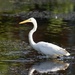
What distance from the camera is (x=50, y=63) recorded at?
42.8 feet

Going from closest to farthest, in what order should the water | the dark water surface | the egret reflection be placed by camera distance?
the dark water surface
the egret reflection
the water

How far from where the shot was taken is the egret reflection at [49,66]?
12.1 m

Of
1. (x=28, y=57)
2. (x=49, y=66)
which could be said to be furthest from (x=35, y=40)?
(x=49, y=66)

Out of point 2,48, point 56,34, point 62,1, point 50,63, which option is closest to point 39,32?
point 56,34

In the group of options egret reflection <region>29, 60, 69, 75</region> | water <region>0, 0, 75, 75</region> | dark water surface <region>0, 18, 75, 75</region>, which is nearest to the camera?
dark water surface <region>0, 18, 75, 75</region>

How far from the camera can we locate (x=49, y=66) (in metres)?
12.7

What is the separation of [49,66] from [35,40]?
4271mm

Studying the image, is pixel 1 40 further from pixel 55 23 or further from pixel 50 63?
pixel 55 23

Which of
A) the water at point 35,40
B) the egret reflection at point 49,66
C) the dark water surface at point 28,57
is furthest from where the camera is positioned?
the water at point 35,40

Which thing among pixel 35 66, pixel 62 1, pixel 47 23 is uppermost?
pixel 35 66

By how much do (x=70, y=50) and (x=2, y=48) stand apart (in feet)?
7.52

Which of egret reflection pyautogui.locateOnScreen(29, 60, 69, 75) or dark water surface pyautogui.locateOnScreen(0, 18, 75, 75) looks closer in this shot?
dark water surface pyautogui.locateOnScreen(0, 18, 75, 75)

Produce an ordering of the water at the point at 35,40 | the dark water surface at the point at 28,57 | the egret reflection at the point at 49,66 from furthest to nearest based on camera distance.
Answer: the water at the point at 35,40, the egret reflection at the point at 49,66, the dark water surface at the point at 28,57

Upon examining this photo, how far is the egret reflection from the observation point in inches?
477
